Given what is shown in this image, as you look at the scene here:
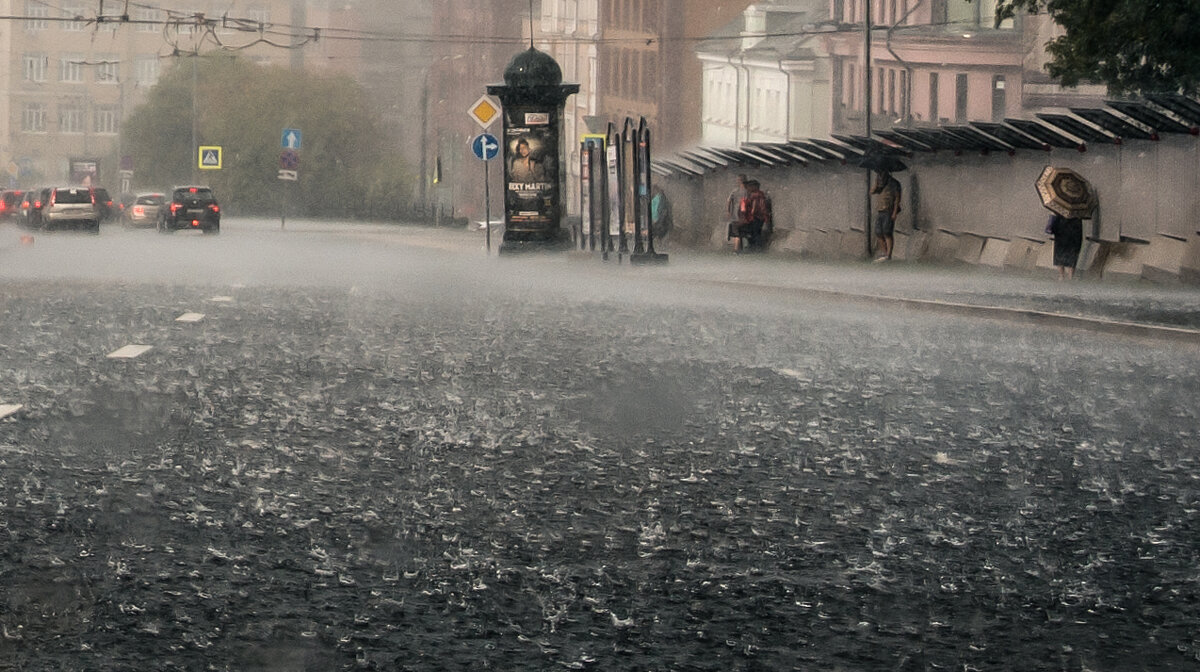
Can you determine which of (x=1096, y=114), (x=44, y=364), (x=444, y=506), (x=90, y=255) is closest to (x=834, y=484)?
(x=444, y=506)

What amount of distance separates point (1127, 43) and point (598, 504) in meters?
22.7

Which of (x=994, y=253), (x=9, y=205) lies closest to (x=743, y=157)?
→ (x=994, y=253)

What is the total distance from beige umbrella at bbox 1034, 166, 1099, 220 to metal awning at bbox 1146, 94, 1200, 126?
1689 millimetres

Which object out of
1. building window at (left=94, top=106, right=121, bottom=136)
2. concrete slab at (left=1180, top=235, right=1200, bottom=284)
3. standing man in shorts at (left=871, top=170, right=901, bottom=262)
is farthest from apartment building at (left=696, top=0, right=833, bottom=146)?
building window at (left=94, top=106, right=121, bottom=136)

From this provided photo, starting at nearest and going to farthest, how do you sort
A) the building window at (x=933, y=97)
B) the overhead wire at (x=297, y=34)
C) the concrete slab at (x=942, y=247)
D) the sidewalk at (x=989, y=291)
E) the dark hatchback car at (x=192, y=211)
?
the sidewalk at (x=989, y=291) < the concrete slab at (x=942, y=247) < the overhead wire at (x=297, y=34) < the dark hatchback car at (x=192, y=211) < the building window at (x=933, y=97)

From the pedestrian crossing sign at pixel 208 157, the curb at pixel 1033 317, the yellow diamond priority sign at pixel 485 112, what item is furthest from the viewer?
the pedestrian crossing sign at pixel 208 157

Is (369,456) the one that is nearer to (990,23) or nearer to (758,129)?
(990,23)

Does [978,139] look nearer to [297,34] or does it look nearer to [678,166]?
[678,166]

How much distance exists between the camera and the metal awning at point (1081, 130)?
30938 mm

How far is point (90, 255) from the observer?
150 ft

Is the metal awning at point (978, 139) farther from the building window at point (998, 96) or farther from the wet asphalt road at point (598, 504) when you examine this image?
the building window at point (998, 96)

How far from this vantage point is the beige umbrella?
29.8 m

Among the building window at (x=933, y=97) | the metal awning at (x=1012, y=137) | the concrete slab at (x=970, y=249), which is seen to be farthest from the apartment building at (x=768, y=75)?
the metal awning at (x=1012, y=137)

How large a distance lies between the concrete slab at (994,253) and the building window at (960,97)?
39011 millimetres
